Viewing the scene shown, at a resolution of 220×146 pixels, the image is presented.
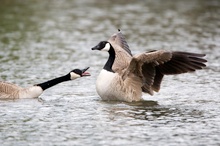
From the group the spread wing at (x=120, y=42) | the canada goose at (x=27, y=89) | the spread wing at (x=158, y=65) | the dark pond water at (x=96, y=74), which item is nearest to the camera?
the dark pond water at (x=96, y=74)

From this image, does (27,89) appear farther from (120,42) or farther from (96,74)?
(96,74)

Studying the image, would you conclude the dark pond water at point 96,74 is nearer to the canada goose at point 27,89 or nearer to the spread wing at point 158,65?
the canada goose at point 27,89

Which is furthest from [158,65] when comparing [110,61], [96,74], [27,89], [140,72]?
[96,74]

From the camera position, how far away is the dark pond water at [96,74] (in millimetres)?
10422

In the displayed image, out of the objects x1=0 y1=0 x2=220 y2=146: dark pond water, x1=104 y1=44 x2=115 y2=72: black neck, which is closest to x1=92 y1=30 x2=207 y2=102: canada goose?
x1=104 y1=44 x2=115 y2=72: black neck

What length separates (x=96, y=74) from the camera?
16.3 metres

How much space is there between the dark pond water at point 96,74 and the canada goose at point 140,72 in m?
0.27

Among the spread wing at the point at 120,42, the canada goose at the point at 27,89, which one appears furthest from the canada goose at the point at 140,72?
the spread wing at the point at 120,42

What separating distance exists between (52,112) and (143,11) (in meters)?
18.1

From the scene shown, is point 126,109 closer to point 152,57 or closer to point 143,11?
point 152,57

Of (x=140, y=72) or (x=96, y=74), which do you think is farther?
(x=96, y=74)

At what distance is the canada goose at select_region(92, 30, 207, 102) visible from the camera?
42.1 feet

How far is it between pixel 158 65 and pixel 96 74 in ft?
11.0

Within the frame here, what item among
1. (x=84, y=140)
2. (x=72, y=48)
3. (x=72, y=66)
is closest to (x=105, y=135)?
(x=84, y=140)
